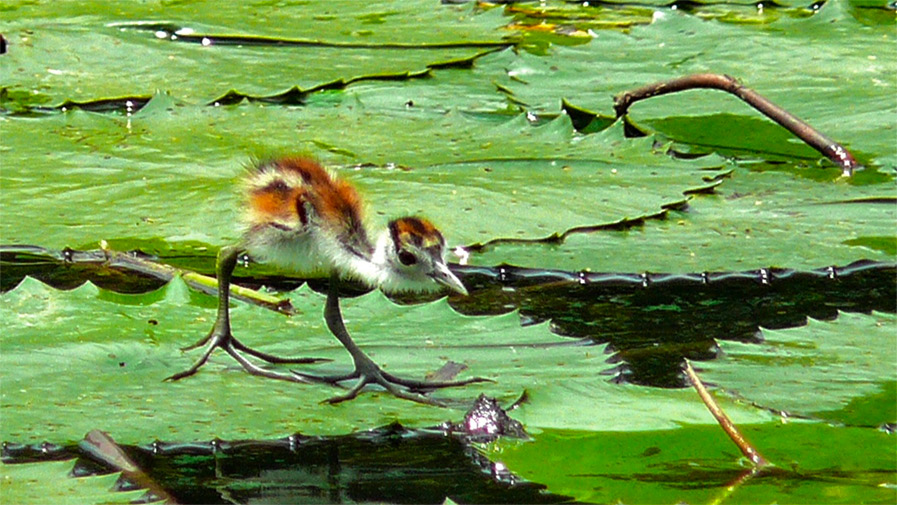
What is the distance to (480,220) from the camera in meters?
3.88

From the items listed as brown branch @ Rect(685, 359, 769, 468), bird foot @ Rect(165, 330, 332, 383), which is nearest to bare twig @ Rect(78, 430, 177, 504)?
bird foot @ Rect(165, 330, 332, 383)

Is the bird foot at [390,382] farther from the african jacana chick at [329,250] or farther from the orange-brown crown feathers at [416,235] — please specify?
the orange-brown crown feathers at [416,235]

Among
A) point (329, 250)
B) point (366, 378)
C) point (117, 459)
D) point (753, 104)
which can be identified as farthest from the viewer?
point (753, 104)

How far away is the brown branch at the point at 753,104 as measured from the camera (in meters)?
4.47

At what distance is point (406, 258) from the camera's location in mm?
2967

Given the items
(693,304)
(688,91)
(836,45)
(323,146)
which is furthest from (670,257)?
(836,45)

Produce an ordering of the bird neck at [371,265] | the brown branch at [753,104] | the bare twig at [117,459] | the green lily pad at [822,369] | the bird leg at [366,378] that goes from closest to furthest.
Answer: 1. the bare twig at [117,459]
2. the green lily pad at [822,369]
3. the bird leg at [366,378]
4. the bird neck at [371,265]
5. the brown branch at [753,104]

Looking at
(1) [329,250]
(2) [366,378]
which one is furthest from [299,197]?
(2) [366,378]

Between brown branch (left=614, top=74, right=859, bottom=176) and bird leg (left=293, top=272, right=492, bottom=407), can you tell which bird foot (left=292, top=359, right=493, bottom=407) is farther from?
brown branch (left=614, top=74, right=859, bottom=176)

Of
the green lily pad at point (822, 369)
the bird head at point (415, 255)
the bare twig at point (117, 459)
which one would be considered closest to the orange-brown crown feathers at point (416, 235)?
the bird head at point (415, 255)

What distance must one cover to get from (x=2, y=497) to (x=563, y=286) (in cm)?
174

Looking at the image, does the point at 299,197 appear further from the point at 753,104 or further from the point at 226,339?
the point at 753,104

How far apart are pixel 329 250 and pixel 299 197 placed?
0.12m

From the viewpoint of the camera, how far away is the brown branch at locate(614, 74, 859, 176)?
4.47 m
